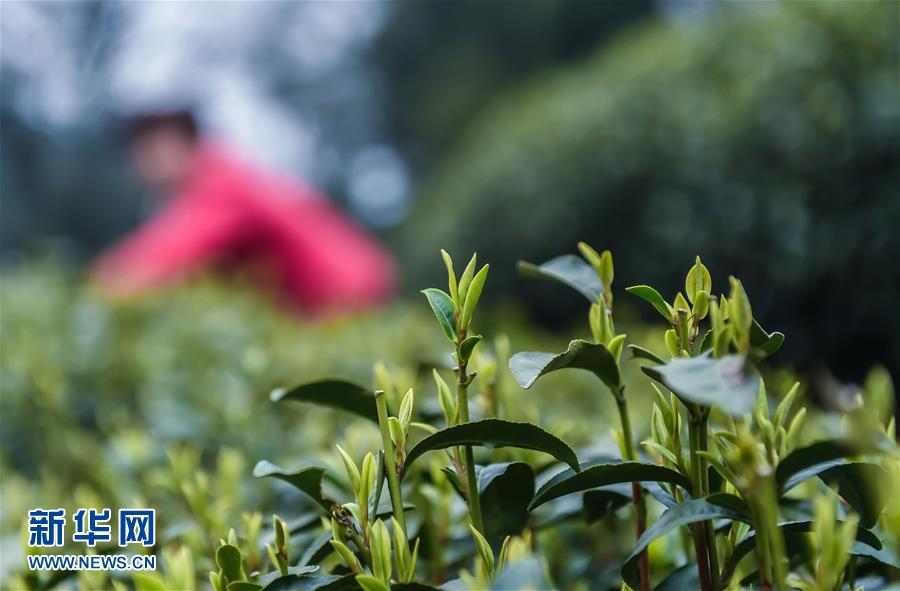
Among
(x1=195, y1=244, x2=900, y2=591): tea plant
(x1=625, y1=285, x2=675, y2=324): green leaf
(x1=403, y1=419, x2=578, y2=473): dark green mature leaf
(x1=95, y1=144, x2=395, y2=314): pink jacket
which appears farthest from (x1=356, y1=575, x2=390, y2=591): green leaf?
(x1=95, y1=144, x2=395, y2=314): pink jacket

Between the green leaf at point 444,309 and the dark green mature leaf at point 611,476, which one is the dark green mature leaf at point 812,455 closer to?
the dark green mature leaf at point 611,476

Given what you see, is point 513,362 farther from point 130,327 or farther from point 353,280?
point 353,280

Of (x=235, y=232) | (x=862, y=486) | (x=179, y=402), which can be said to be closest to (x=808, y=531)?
(x=862, y=486)

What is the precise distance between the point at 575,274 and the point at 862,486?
1.15 feet

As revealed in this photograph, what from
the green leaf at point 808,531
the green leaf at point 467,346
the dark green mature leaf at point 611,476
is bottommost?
the green leaf at point 808,531

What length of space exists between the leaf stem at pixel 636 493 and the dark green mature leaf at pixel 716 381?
7.3 inches

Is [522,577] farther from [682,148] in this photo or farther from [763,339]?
[682,148]

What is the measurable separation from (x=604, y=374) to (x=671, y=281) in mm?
4326

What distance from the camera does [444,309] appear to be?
82cm

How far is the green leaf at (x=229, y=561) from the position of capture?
78cm

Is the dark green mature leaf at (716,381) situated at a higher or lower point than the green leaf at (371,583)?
higher

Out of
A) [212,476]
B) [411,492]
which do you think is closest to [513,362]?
[411,492]

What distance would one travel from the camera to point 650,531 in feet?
2.40

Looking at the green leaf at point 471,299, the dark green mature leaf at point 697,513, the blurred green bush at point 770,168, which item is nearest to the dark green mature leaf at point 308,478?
the green leaf at point 471,299
